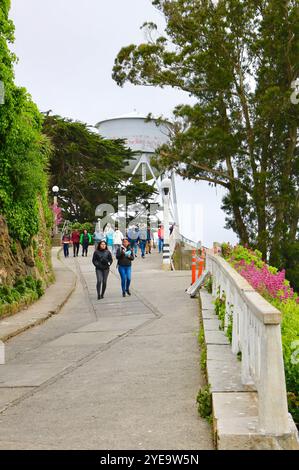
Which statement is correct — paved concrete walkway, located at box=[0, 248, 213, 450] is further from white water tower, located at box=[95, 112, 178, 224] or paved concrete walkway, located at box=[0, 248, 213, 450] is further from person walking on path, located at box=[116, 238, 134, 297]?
white water tower, located at box=[95, 112, 178, 224]

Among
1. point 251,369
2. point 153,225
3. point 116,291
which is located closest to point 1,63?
point 116,291

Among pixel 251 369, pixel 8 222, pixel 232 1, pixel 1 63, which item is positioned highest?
pixel 232 1

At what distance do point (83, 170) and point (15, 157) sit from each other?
35.5m

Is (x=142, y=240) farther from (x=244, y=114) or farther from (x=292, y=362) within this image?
(x=292, y=362)

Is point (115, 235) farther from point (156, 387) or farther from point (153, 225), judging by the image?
point (153, 225)

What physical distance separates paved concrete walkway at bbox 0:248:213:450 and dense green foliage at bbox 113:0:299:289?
49.3 ft

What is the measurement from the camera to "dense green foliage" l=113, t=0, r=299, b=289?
29.2m

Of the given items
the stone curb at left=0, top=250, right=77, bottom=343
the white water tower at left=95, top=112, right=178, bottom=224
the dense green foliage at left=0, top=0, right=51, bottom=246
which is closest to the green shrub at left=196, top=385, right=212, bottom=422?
the stone curb at left=0, top=250, right=77, bottom=343

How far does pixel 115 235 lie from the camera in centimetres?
3073

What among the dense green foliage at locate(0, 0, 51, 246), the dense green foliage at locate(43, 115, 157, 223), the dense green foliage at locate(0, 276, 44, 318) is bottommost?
the dense green foliage at locate(0, 276, 44, 318)

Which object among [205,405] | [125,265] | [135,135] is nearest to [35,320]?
[125,265]

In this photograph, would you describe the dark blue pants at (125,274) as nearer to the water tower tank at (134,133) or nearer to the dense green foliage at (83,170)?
the dense green foliage at (83,170)

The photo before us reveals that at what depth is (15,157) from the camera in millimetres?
16766

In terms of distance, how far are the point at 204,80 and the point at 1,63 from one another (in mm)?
17510
